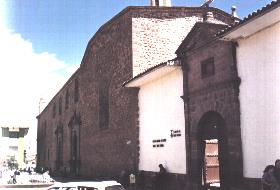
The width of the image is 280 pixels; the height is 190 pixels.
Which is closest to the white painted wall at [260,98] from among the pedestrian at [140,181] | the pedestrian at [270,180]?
the pedestrian at [270,180]

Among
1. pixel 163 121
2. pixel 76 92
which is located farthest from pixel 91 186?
pixel 76 92

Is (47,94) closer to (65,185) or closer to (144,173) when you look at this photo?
(144,173)

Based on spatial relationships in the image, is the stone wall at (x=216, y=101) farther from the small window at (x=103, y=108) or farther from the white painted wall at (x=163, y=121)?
the small window at (x=103, y=108)

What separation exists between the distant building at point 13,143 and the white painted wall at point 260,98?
50.8m

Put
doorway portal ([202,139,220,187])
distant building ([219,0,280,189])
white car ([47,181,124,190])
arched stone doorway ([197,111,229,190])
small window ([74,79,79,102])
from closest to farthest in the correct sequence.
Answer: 1. distant building ([219,0,280,189])
2. white car ([47,181,124,190])
3. arched stone doorway ([197,111,229,190])
4. doorway portal ([202,139,220,187])
5. small window ([74,79,79,102])

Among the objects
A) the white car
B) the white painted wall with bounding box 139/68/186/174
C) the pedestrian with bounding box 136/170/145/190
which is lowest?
the pedestrian with bounding box 136/170/145/190

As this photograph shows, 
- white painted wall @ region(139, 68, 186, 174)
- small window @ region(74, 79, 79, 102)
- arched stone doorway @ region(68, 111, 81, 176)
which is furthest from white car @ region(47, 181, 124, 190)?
small window @ region(74, 79, 79, 102)

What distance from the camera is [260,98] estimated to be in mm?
9727

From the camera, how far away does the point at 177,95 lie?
1389 cm

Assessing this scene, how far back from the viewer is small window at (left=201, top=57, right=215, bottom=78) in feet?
38.5

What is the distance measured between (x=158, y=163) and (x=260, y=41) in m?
7.32

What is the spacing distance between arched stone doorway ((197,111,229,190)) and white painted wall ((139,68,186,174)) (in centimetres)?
93

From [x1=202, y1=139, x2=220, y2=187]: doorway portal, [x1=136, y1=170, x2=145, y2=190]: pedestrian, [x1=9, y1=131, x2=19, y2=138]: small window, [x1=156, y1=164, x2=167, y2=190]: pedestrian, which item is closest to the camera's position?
[x1=202, y1=139, x2=220, y2=187]: doorway portal

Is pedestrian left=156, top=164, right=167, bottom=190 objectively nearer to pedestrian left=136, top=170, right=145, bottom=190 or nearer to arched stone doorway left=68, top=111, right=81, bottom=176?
pedestrian left=136, top=170, right=145, bottom=190
